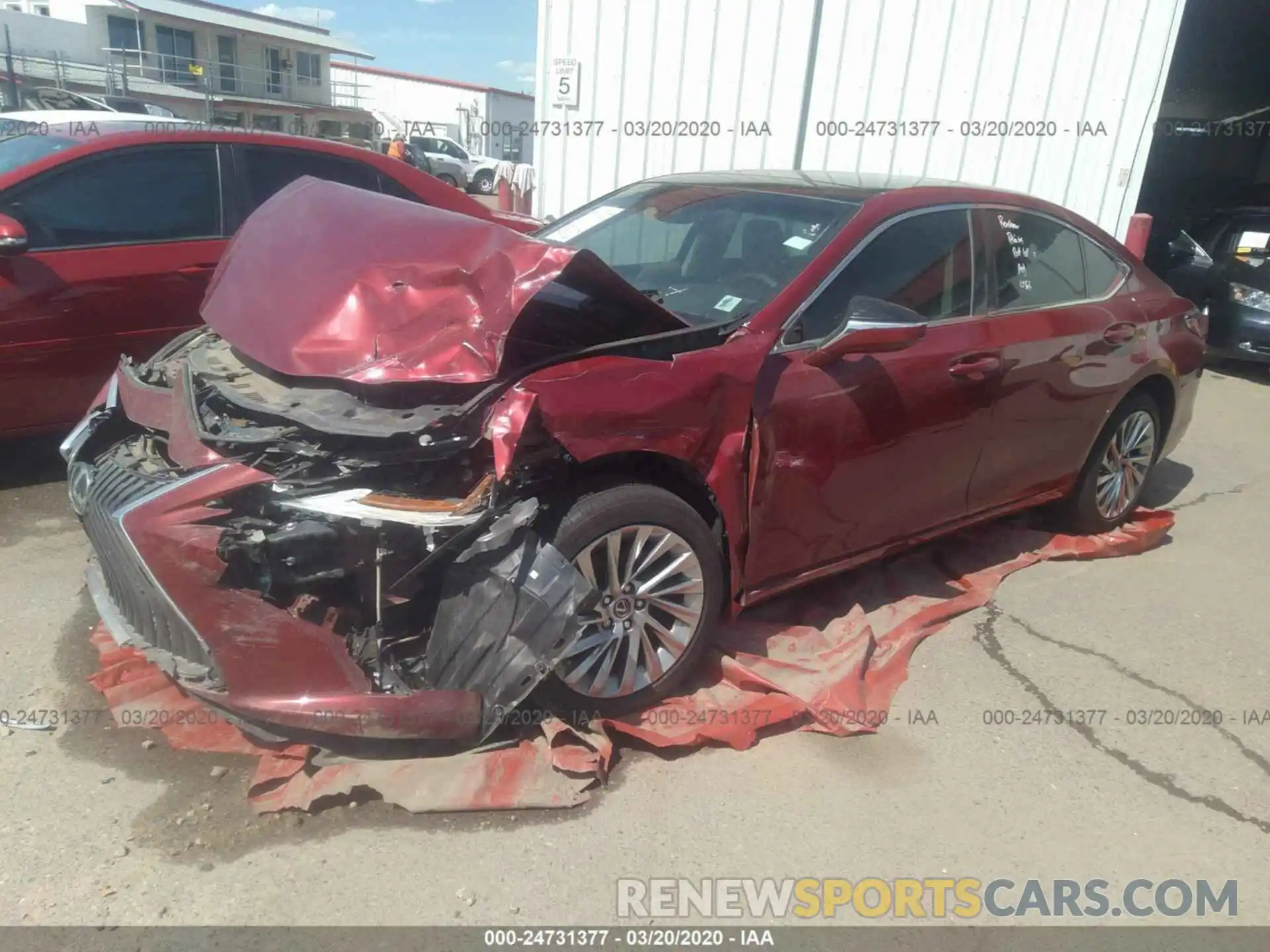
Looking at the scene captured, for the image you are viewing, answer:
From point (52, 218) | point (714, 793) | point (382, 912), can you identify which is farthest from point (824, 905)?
point (52, 218)

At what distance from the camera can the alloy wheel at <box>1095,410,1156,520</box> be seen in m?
4.85

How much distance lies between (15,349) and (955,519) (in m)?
4.33

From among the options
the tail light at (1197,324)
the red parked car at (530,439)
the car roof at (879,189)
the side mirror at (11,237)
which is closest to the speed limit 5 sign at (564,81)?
the car roof at (879,189)

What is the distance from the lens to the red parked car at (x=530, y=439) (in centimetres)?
266

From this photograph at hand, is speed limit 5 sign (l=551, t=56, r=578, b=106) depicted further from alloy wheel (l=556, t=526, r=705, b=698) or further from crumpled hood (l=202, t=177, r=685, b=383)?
alloy wheel (l=556, t=526, r=705, b=698)

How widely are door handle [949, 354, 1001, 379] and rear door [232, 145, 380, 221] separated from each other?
127 inches

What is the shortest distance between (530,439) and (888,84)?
697cm

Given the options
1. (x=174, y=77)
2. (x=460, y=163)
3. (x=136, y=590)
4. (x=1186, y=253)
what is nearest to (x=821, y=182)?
(x=136, y=590)

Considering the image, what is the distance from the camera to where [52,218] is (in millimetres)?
4730

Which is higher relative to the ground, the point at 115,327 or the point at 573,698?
the point at 115,327

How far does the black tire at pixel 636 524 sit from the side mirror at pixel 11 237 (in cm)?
317

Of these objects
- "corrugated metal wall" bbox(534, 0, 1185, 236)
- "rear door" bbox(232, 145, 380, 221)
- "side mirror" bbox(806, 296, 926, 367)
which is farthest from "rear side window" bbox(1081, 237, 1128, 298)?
"corrugated metal wall" bbox(534, 0, 1185, 236)
